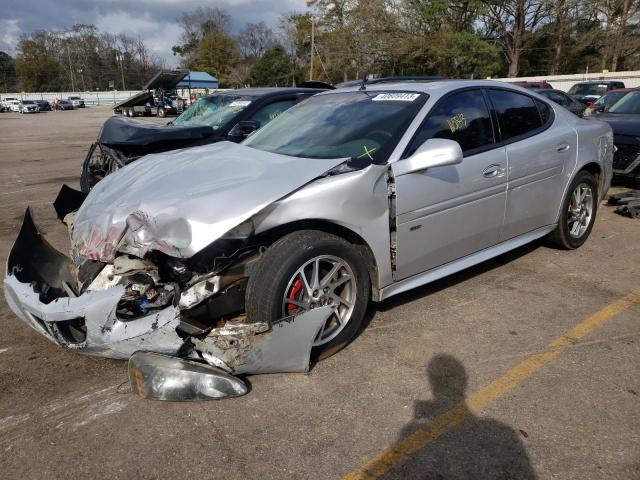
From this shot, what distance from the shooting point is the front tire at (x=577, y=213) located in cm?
468

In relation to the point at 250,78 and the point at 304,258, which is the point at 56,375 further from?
the point at 250,78

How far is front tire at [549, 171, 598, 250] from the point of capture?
4.68 metres

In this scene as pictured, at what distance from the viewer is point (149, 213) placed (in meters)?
2.83

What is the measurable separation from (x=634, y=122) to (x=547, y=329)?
5.44 m

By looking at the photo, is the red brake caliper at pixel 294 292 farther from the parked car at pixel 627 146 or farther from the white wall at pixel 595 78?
the white wall at pixel 595 78

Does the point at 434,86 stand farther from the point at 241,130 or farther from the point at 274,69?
the point at 274,69

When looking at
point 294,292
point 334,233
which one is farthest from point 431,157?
point 294,292

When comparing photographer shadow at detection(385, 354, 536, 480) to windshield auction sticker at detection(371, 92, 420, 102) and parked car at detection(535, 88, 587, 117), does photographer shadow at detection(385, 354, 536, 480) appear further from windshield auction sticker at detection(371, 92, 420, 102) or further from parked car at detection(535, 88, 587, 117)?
parked car at detection(535, 88, 587, 117)

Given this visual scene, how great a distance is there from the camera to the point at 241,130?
6.17 metres

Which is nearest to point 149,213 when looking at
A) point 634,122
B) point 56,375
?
point 56,375

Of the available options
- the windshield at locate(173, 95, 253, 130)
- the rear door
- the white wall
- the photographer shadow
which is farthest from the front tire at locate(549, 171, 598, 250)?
the white wall

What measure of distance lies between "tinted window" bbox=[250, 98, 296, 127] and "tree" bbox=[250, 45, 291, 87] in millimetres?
66252

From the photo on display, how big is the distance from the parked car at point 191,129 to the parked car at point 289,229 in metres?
1.87

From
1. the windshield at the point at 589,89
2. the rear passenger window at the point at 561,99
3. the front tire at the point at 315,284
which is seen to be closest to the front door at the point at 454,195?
the front tire at the point at 315,284
